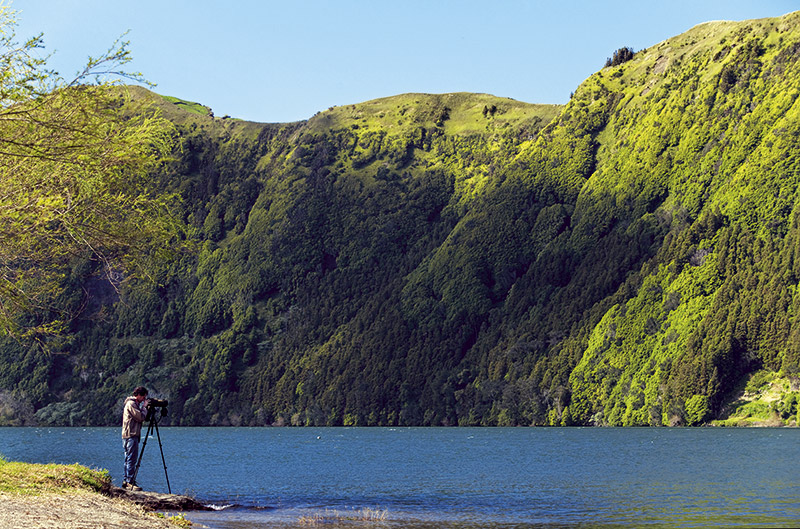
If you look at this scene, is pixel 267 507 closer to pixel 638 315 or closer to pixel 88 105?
pixel 88 105

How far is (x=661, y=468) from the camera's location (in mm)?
70312

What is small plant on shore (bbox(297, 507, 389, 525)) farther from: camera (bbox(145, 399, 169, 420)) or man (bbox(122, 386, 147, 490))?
camera (bbox(145, 399, 169, 420))

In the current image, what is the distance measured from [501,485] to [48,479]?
35.8 m

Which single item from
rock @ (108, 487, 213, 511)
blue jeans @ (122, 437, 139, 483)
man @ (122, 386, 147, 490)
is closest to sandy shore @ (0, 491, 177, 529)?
man @ (122, 386, 147, 490)

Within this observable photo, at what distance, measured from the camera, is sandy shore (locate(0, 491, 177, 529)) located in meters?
18.9

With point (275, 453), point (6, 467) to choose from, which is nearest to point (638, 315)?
point (275, 453)

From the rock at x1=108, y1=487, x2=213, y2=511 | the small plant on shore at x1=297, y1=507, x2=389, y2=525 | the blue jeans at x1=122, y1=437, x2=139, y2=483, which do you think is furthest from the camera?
the small plant on shore at x1=297, y1=507, x2=389, y2=525

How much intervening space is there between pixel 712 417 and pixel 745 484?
380 ft

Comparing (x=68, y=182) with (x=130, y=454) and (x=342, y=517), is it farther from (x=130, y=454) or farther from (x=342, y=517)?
(x=342, y=517)

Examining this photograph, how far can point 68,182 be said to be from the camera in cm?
2316

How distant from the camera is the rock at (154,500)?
2901 cm

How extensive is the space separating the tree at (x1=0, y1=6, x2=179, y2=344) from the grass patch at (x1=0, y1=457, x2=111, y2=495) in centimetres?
398

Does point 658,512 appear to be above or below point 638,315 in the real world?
below

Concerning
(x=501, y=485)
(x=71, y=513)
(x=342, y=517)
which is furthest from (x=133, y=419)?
(x=501, y=485)
